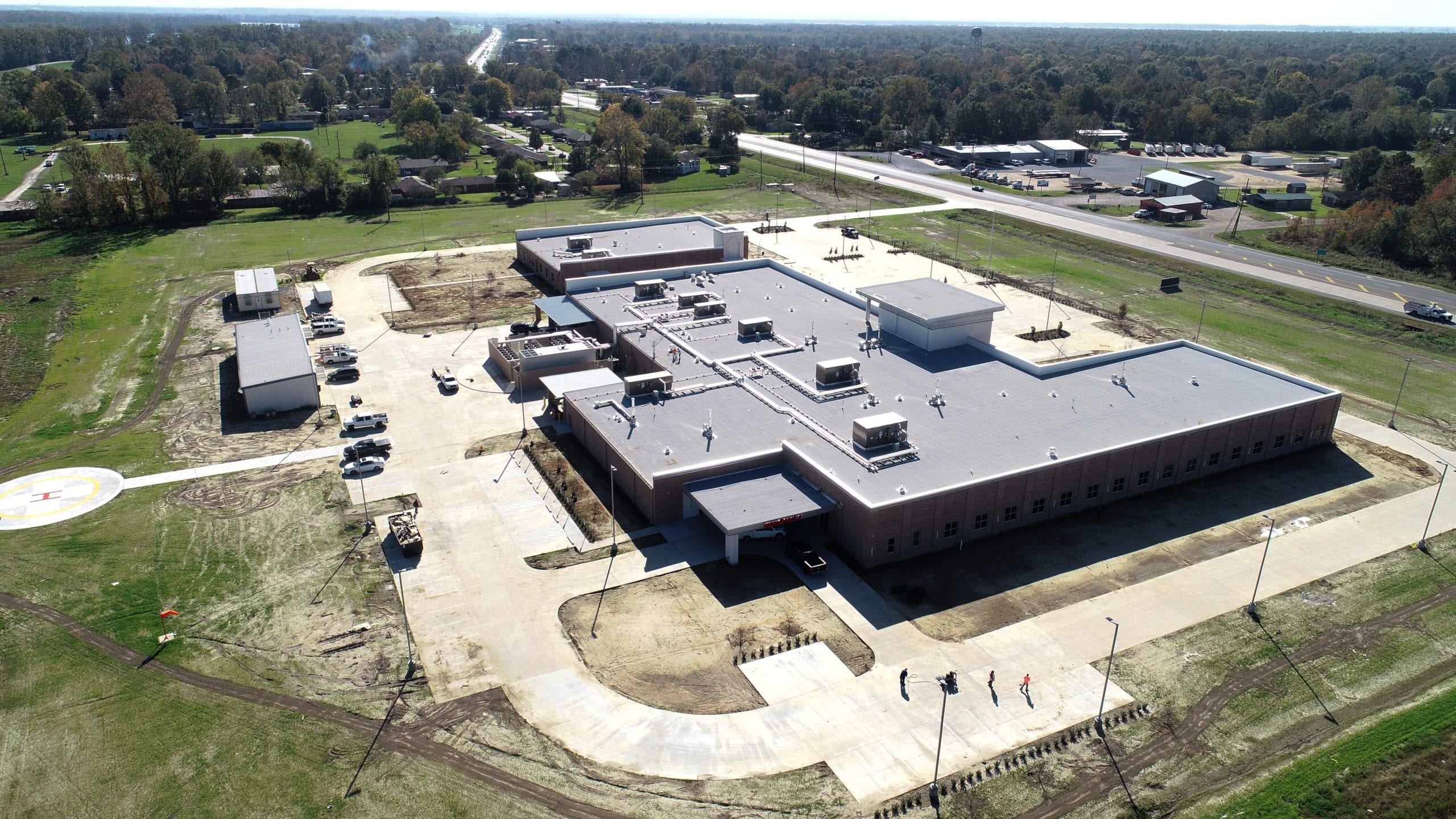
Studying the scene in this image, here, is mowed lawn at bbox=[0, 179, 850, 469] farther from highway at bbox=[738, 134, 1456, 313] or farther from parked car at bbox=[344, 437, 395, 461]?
highway at bbox=[738, 134, 1456, 313]

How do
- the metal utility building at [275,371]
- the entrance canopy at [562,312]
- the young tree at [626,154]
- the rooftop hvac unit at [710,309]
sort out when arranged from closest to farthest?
the metal utility building at [275,371] → the rooftop hvac unit at [710,309] → the entrance canopy at [562,312] → the young tree at [626,154]

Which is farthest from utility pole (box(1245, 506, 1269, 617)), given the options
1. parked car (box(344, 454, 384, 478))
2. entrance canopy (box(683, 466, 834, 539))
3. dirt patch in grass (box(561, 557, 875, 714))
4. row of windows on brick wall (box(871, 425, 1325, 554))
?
parked car (box(344, 454, 384, 478))

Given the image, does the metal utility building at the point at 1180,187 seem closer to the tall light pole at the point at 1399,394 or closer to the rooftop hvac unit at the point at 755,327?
the tall light pole at the point at 1399,394

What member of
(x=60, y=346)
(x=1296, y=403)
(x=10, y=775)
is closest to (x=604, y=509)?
(x=10, y=775)

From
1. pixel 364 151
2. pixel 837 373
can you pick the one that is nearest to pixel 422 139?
pixel 364 151

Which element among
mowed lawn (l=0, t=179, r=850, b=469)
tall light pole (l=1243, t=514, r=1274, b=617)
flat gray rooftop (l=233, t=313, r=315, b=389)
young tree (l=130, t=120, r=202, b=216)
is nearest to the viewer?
tall light pole (l=1243, t=514, r=1274, b=617)

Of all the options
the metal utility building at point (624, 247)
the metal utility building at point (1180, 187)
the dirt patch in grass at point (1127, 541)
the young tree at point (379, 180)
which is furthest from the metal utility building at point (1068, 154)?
the dirt patch in grass at point (1127, 541)

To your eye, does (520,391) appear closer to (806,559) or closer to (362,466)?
(362,466)
